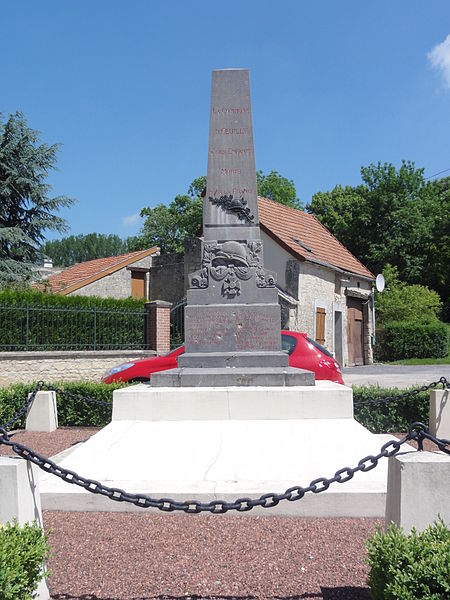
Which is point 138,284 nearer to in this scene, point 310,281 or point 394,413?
point 310,281

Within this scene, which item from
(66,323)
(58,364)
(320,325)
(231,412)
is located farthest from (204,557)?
(320,325)

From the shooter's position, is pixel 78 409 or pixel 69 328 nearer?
pixel 78 409

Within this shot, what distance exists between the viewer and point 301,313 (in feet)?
58.0

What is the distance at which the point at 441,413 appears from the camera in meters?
7.11

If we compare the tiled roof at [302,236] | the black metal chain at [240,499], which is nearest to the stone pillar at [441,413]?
the black metal chain at [240,499]

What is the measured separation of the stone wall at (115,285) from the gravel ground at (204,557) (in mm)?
20937

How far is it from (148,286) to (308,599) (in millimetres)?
23234

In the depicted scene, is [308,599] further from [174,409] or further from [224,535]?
[174,409]

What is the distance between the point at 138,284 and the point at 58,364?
38.7ft

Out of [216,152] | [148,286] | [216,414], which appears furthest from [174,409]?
[148,286]

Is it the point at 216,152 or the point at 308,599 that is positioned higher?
the point at 216,152

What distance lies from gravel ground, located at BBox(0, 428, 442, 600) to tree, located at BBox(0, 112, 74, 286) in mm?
17743

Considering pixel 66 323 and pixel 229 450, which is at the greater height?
pixel 66 323

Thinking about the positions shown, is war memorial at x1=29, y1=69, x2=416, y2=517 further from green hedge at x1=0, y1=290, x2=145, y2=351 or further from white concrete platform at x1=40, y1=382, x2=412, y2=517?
green hedge at x1=0, y1=290, x2=145, y2=351
